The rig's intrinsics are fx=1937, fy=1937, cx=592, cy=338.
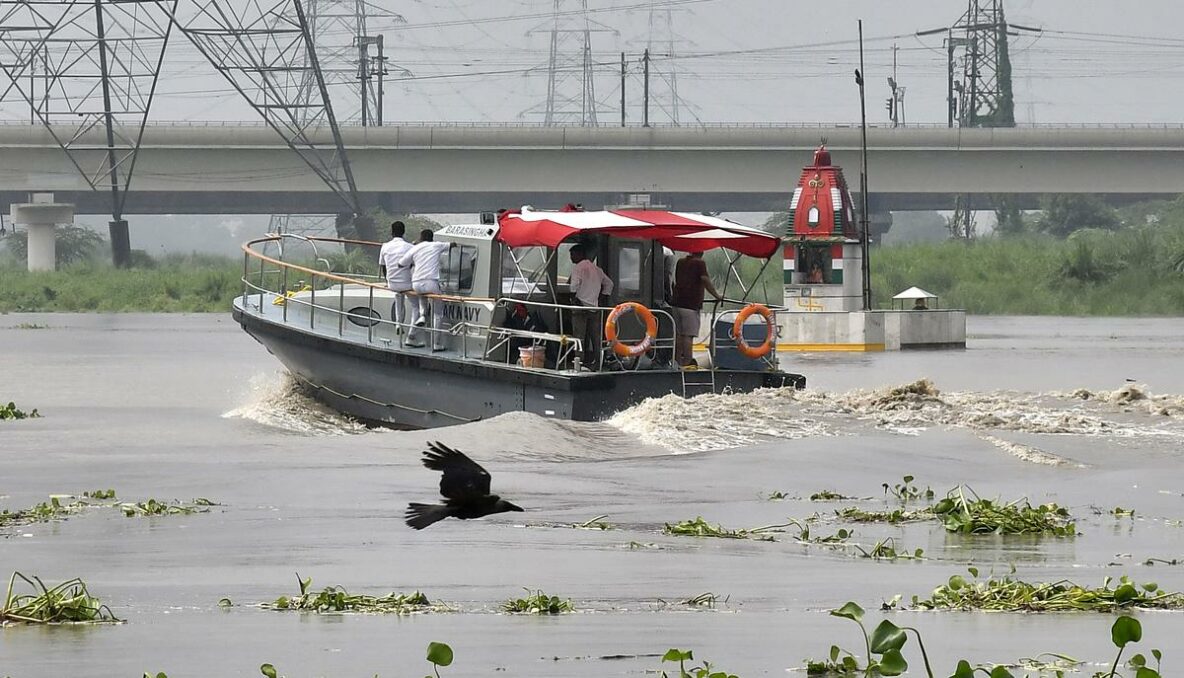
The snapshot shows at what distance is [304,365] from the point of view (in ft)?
80.1

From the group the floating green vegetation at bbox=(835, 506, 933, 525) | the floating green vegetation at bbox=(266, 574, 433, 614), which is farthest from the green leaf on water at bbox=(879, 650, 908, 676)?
the floating green vegetation at bbox=(835, 506, 933, 525)

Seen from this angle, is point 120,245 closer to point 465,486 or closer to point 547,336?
point 547,336

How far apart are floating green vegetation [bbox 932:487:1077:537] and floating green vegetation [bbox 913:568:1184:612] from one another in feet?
10.7

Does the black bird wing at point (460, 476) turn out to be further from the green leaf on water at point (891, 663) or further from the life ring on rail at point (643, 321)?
the life ring on rail at point (643, 321)

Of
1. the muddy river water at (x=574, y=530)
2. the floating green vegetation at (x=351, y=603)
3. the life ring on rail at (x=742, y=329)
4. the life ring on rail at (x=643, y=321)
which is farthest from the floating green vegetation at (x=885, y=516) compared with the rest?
the life ring on rail at (x=742, y=329)

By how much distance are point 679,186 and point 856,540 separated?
6531cm

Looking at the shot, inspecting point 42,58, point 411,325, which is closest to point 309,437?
point 411,325

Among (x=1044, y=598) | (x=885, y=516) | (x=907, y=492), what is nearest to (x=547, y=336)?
(x=907, y=492)

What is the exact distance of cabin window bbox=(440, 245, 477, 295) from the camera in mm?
22211

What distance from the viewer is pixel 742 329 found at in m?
22.3

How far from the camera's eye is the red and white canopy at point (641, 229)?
21.0m

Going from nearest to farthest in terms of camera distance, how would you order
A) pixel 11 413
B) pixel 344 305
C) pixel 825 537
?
1. pixel 825 537
2. pixel 11 413
3. pixel 344 305

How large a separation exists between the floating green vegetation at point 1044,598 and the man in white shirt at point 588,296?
37.5 feet

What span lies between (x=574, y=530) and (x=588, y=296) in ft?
26.3
